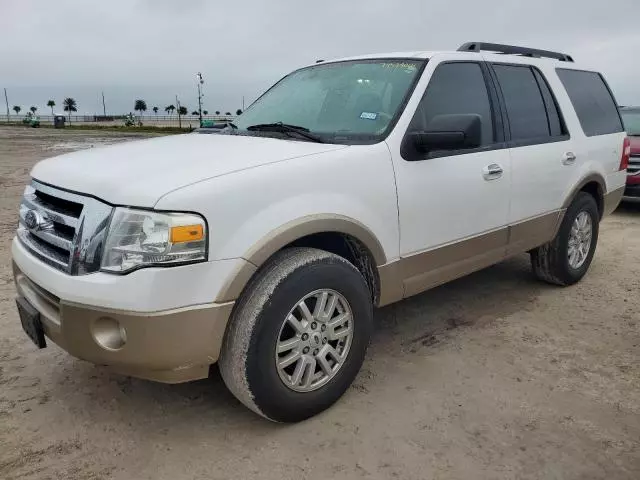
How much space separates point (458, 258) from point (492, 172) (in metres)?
0.62

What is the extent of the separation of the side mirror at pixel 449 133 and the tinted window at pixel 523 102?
102 centimetres

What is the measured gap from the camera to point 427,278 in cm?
337

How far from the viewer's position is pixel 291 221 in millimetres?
2543

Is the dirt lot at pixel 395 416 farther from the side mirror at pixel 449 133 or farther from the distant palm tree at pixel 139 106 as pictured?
the distant palm tree at pixel 139 106

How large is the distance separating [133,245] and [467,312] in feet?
9.40

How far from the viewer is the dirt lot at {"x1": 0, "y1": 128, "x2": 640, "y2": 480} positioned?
2426 millimetres

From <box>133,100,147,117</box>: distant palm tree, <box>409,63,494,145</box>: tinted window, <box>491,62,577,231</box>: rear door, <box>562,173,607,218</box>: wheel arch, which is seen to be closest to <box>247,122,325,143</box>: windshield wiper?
<box>409,63,494,145</box>: tinted window

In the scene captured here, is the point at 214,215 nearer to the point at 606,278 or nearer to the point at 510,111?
the point at 510,111

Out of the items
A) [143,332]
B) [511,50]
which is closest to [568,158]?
[511,50]

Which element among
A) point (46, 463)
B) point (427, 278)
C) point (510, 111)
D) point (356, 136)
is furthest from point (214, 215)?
point (510, 111)

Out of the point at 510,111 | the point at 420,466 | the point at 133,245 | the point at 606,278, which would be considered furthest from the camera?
the point at 606,278

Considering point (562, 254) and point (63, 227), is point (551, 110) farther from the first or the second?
point (63, 227)

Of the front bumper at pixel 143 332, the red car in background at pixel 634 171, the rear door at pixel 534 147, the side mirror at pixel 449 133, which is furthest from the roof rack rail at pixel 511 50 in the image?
the red car in background at pixel 634 171

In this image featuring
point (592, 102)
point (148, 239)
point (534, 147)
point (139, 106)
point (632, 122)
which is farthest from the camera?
point (139, 106)
